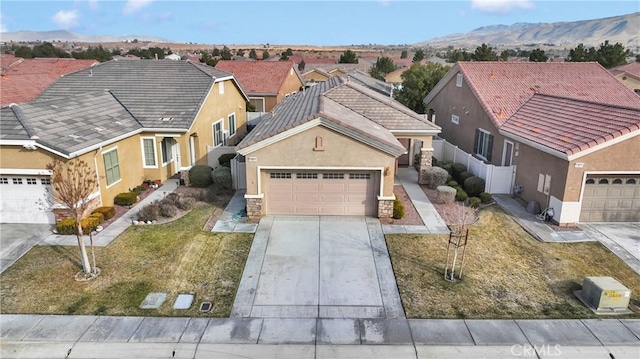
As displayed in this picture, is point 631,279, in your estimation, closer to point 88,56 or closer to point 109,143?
point 109,143

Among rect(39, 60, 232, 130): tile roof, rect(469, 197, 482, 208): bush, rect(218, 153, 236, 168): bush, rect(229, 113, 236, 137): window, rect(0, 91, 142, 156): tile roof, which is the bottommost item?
rect(469, 197, 482, 208): bush

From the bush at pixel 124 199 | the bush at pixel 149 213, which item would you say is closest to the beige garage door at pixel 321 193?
the bush at pixel 149 213

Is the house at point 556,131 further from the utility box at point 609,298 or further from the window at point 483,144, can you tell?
the utility box at point 609,298

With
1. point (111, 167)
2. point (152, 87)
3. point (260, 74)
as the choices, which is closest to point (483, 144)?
point (152, 87)

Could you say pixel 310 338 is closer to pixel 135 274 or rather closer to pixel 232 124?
pixel 135 274

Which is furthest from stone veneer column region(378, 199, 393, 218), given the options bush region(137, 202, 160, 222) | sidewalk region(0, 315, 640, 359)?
bush region(137, 202, 160, 222)

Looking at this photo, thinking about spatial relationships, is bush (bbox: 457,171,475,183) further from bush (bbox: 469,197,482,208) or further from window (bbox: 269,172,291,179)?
window (bbox: 269,172,291,179)

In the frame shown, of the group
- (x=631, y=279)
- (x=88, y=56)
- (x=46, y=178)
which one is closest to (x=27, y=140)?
(x=46, y=178)

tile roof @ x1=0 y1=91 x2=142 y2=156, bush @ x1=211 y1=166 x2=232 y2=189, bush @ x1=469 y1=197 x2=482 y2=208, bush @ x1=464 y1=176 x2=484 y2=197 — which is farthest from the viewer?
bush @ x1=211 y1=166 x2=232 y2=189
